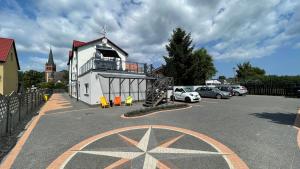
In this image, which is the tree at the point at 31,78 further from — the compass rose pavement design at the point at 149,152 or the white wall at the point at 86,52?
the compass rose pavement design at the point at 149,152

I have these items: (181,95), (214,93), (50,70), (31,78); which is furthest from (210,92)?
(50,70)

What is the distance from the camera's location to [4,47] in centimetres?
2470

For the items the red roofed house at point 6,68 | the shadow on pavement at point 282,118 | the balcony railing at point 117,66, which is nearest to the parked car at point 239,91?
the balcony railing at point 117,66

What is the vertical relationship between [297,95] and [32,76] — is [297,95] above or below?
below

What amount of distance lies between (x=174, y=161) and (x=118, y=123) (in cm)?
500

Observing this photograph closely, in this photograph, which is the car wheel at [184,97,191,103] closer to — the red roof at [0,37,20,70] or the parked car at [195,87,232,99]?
the parked car at [195,87,232,99]

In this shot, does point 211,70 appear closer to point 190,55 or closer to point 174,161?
point 190,55

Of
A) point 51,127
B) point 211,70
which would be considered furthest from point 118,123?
point 211,70

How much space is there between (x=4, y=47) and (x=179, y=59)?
26.3 metres

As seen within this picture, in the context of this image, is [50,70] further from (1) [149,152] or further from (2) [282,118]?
(1) [149,152]

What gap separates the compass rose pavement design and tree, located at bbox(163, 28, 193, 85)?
2631 cm

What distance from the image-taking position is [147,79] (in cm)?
2039

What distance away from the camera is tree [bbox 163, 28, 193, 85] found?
3294 centimetres

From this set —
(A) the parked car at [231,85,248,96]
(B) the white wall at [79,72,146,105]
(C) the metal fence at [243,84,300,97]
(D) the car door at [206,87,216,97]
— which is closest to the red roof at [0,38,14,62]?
(B) the white wall at [79,72,146,105]
